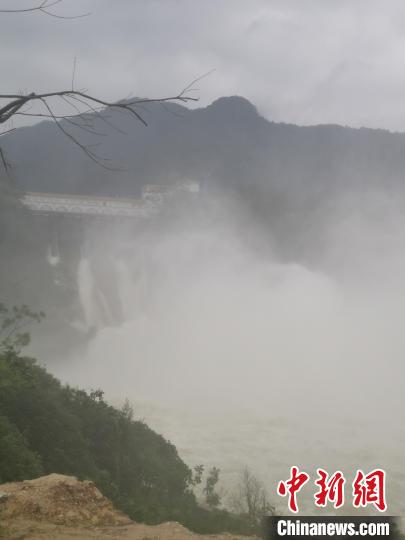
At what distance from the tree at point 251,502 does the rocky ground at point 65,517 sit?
3.06m

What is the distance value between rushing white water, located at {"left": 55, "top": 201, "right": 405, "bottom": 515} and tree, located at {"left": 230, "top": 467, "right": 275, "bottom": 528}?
0.84 metres

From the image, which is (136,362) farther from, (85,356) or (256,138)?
(256,138)

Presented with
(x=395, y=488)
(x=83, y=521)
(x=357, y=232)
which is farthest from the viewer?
(x=357, y=232)

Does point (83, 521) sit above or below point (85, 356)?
below

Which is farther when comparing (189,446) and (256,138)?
(256,138)

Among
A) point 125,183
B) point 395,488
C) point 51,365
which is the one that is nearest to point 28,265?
point 51,365

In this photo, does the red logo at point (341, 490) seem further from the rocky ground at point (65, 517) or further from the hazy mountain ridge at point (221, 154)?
Answer: the hazy mountain ridge at point (221, 154)

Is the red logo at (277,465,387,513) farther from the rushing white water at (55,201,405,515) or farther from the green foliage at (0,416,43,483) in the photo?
the green foliage at (0,416,43,483)

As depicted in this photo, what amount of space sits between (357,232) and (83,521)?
154 feet

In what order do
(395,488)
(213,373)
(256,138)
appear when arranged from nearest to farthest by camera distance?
(395,488) < (213,373) < (256,138)

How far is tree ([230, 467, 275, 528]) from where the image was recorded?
830 cm

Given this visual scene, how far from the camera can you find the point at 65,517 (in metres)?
4.73

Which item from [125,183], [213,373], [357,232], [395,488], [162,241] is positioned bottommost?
[395,488]

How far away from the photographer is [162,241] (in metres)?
38.1
